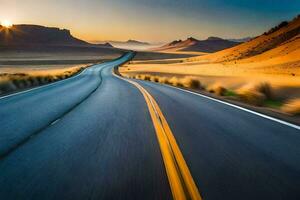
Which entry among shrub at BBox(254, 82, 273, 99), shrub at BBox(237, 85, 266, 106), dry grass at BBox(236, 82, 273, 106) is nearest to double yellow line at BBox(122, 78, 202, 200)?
shrub at BBox(237, 85, 266, 106)

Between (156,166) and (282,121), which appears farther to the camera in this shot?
(282,121)

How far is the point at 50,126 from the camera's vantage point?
27.1 ft

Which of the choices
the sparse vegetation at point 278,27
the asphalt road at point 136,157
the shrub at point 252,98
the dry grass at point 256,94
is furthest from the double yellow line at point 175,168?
the sparse vegetation at point 278,27

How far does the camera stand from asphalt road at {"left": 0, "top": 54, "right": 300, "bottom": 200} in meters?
3.99

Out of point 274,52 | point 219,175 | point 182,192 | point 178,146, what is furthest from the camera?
point 274,52

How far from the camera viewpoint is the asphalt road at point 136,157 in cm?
399

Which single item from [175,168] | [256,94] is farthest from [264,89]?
[175,168]

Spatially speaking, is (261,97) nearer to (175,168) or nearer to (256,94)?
(256,94)

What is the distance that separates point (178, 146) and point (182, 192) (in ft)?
7.54

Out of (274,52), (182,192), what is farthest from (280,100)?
(274,52)

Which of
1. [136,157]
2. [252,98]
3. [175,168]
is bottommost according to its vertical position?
[252,98]

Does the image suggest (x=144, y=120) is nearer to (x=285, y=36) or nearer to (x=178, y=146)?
(x=178, y=146)

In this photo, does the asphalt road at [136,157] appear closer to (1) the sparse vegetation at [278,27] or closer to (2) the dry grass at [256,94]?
(2) the dry grass at [256,94]

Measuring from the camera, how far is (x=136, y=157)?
5.43m
